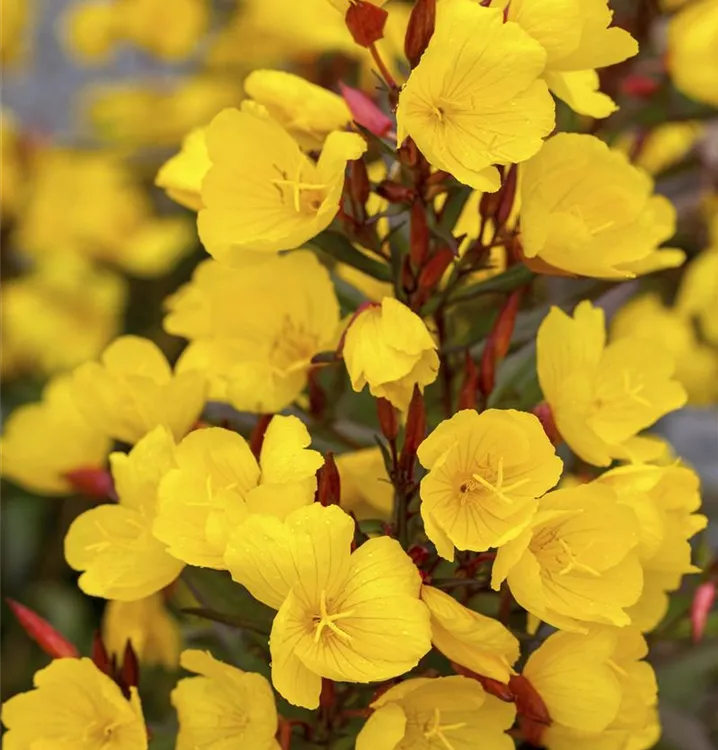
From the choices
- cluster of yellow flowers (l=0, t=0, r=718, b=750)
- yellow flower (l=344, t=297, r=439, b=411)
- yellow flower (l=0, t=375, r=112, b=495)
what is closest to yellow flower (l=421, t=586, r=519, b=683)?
cluster of yellow flowers (l=0, t=0, r=718, b=750)

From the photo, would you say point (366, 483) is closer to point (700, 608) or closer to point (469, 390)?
point (469, 390)

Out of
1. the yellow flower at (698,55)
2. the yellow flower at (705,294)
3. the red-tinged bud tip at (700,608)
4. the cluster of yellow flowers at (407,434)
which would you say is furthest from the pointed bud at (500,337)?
the yellow flower at (705,294)

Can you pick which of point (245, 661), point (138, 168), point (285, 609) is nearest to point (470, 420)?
point (285, 609)

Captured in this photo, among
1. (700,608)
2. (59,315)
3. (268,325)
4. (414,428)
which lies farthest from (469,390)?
(59,315)

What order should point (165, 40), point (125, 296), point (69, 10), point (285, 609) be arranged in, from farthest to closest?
1. point (69, 10)
2. point (125, 296)
3. point (165, 40)
4. point (285, 609)

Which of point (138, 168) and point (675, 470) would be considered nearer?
point (675, 470)

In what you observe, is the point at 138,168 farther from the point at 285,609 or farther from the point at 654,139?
the point at 285,609
